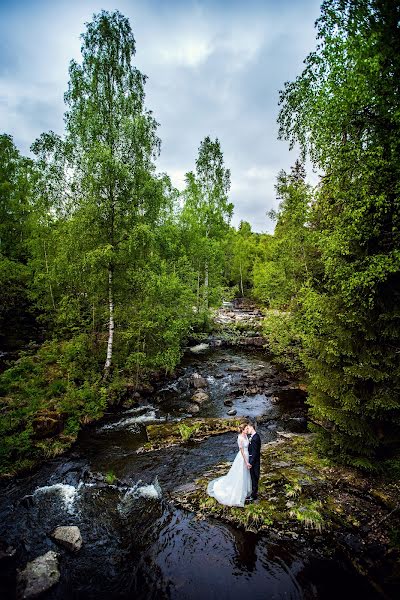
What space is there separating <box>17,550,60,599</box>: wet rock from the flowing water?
0.16m

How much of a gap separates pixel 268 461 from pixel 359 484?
2615mm

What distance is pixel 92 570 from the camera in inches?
238

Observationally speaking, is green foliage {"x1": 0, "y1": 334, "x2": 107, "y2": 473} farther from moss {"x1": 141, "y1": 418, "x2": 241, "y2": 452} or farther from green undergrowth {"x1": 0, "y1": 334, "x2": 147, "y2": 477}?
moss {"x1": 141, "y1": 418, "x2": 241, "y2": 452}

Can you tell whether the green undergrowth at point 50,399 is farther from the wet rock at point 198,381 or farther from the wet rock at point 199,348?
the wet rock at point 199,348

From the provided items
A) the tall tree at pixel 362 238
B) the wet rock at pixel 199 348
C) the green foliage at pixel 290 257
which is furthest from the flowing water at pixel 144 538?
the wet rock at pixel 199 348

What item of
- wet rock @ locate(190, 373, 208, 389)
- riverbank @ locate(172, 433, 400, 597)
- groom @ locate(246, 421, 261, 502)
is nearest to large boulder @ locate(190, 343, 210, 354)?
wet rock @ locate(190, 373, 208, 389)

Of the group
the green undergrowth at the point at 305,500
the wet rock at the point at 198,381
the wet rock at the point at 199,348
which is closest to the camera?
the green undergrowth at the point at 305,500

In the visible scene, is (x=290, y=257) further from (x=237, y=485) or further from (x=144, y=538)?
(x=144, y=538)

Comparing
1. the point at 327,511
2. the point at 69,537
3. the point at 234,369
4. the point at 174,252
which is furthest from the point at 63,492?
the point at 174,252

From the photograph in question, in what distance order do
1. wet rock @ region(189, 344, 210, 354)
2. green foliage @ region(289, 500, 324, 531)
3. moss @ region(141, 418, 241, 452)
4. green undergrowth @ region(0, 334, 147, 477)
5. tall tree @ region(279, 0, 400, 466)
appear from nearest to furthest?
1. green foliage @ region(289, 500, 324, 531)
2. tall tree @ region(279, 0, 400, 466)
3. green undergrowth @ region(0, 334, 147, 477)
4. moss @ region(141, 418, 241, 452)
5. wet rock @ region(189, 344, 210, 354)

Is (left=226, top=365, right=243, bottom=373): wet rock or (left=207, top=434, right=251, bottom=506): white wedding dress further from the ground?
(left=207, top=434, right=251, bottom=506): white wedding dress

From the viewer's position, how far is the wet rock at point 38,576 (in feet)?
17.9

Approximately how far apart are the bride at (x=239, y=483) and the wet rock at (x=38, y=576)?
12.1ft

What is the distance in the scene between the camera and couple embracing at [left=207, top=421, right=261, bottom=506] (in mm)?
7148
